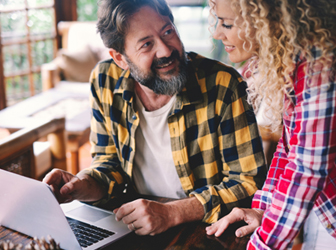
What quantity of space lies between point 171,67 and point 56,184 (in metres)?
0.58

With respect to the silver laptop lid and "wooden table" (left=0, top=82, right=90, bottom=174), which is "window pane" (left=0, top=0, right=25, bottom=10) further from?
the silver laptop lid

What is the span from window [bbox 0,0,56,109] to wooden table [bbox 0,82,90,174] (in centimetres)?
56

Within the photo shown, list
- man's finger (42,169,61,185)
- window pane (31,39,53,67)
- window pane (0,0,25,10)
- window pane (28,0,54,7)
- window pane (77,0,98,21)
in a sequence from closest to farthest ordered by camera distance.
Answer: man's finger (42,169,61,185)
window pane (0,0,25,10)
window pane (28,0,54,7)
window pane (31,39,53,67)
window pane (77,0,98,21)

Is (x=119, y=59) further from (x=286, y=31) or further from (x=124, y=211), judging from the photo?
(x=286, y=31)

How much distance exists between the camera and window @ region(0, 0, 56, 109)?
12.5ft

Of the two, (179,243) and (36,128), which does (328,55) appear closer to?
(179,243)

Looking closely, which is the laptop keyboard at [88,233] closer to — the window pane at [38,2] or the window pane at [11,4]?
the window pane at [11,4]

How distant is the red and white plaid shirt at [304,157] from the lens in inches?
27.4

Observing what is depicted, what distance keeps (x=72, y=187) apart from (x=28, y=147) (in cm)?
84

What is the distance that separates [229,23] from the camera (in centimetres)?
89

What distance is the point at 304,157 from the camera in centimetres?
72

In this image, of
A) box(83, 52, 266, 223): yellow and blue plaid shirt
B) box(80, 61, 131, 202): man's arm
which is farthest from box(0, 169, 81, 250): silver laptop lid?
box(80, 61, 131, 202): man's arm

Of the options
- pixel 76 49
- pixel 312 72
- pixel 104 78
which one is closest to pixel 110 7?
pixel 104 78

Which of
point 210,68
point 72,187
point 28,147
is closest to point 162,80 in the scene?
point 210,68
